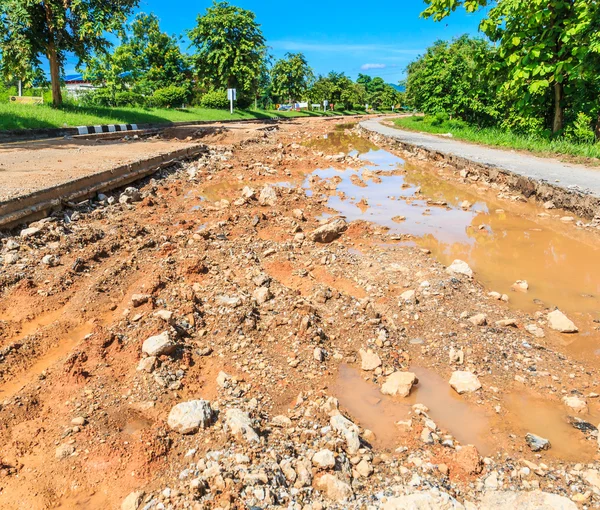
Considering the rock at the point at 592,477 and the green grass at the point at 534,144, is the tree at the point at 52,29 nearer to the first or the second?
the green grass at the point at 534,144

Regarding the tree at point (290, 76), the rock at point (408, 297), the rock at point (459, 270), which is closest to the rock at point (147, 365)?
the rock at point (408, 297)

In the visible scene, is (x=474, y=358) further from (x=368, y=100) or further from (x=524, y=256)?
(x=368, y=100)

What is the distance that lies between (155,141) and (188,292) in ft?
38.1

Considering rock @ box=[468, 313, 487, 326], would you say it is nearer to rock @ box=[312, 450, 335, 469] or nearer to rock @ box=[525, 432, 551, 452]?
rock @ box=[525, 432, 551, 452]

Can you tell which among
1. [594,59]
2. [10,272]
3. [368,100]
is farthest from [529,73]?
[368,100]

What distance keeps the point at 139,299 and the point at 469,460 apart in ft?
8.89

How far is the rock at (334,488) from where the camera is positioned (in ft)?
6.39

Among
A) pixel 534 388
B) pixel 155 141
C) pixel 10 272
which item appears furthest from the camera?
pixel 155 141

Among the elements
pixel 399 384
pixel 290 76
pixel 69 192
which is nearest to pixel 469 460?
pixel 399 384

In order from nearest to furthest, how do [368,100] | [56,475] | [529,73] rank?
1. [56,475]
2. [529,73]
3. [368,100]

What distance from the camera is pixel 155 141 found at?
1416cm

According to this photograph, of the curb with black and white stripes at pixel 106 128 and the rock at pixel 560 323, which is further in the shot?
the curb with black and white stripes at pixel 106 128

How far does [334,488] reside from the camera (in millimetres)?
1968

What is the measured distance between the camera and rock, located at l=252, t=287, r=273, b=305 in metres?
3.75
